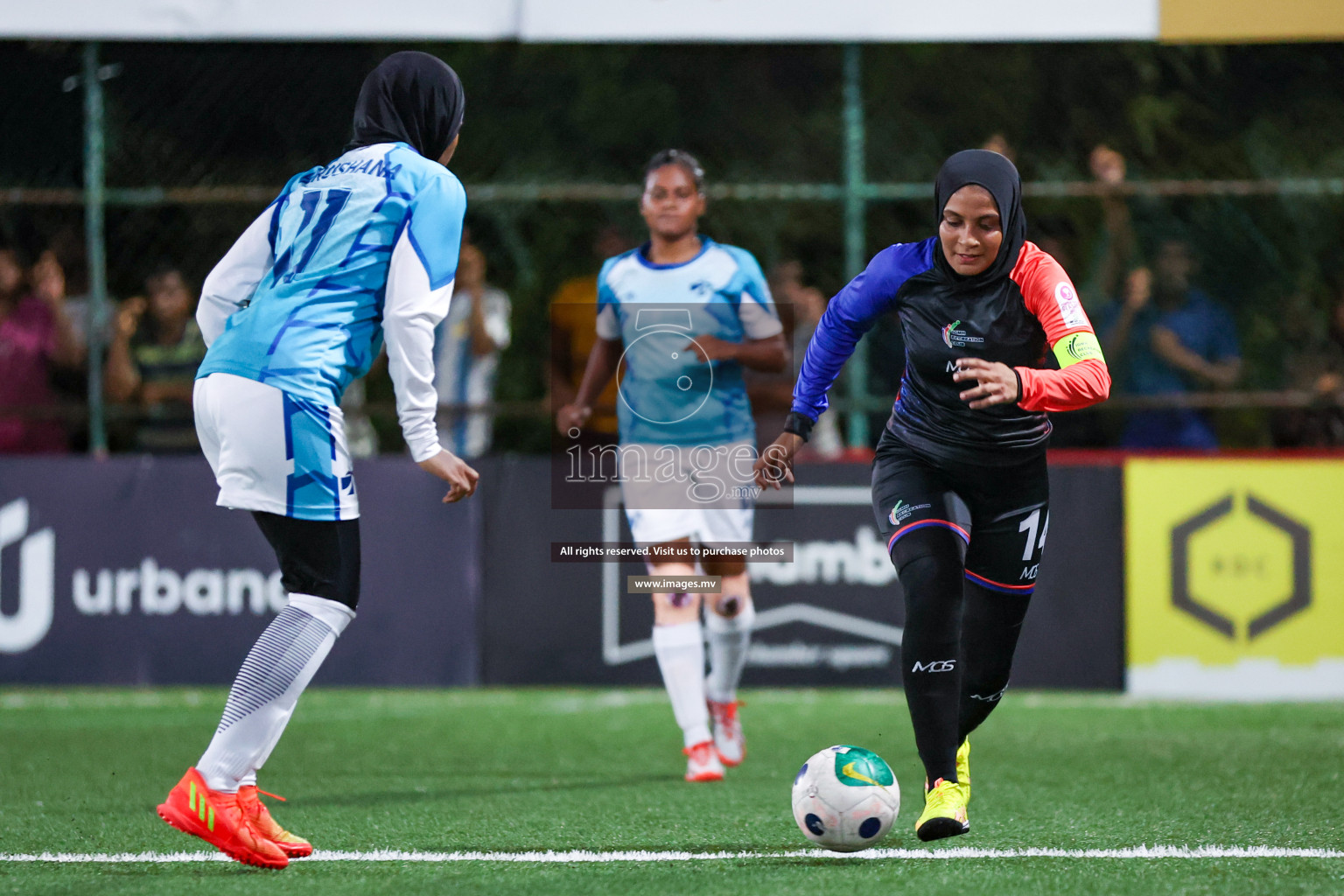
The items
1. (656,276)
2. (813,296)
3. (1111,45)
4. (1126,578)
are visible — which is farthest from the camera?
(1111,45)

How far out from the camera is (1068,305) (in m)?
4.89

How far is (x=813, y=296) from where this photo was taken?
34.0ft

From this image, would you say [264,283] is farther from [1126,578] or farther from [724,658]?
[1126,578]

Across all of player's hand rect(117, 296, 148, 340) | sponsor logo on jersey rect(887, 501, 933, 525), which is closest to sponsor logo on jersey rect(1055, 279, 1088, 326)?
sponsor logo on jersey rect(887, 501, 933, 525)

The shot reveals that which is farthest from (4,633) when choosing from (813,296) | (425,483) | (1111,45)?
(1111,45)

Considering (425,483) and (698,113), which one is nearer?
(425,483)

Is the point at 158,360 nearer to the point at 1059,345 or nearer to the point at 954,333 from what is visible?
the point at 954,333

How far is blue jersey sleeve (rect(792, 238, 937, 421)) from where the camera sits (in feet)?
17.1

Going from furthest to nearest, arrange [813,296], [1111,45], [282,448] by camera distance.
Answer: [1111,45]
[813,296]
[282,448]

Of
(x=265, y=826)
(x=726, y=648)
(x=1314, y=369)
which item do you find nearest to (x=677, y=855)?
(x=265, y=826)

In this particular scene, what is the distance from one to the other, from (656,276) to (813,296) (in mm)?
3449

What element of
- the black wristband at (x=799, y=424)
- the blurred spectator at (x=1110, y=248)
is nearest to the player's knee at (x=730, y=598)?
the black wristband at (x=799, y=424)

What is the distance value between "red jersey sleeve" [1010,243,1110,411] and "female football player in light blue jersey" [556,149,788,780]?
2047 mm

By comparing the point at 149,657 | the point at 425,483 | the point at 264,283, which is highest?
the point at 264,283
